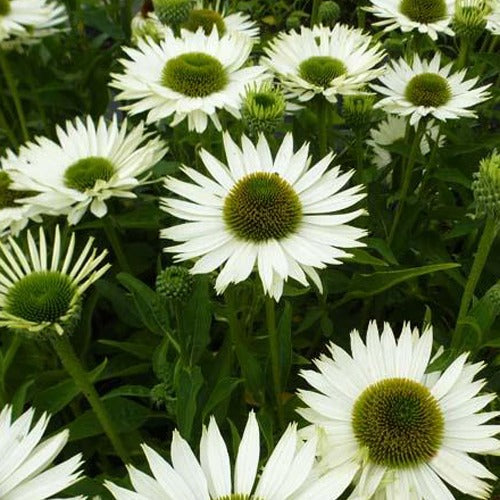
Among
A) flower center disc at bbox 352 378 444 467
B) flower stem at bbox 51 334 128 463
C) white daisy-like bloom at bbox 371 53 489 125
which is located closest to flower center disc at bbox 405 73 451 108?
white daisy-like bloom at bbox 371 53 489 125

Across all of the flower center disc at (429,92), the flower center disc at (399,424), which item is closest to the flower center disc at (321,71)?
the flower center disc at (429,92)

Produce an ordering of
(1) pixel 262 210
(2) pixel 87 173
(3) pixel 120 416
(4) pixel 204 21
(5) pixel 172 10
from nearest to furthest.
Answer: (1) pixel 262 210, (3) pixel 120 416, (2) pixel 87 173, (5) pixel 172 10, (4) pixel 204 21

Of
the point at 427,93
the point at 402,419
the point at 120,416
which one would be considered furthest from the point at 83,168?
the point at 402,419

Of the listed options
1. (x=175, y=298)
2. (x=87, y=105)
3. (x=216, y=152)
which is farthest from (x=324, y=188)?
(x=87, y=105)

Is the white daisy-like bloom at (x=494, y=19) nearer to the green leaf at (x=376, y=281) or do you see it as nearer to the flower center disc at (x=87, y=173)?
the green leaf at (x=376, y=281)

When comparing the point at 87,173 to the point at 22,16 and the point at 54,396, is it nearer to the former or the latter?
the point at 54,396
